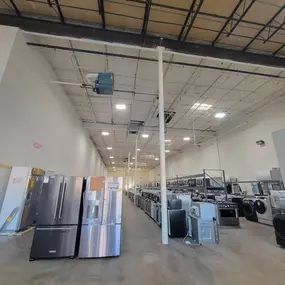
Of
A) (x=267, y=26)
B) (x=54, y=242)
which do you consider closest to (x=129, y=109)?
(x=267, y=26)

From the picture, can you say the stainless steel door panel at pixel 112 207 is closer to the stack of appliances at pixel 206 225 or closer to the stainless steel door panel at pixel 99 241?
the stainless steel door panel at pixel 99 241

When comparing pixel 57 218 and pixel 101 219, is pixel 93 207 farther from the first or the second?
pixel 57 218

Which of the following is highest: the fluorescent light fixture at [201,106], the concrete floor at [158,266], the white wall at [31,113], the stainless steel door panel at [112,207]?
the fluorescent light fixture at [201,106]

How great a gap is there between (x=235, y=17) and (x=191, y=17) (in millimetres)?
1188

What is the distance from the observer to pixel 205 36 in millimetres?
5129

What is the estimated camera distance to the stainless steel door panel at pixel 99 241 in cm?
315

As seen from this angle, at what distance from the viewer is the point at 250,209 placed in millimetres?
6934

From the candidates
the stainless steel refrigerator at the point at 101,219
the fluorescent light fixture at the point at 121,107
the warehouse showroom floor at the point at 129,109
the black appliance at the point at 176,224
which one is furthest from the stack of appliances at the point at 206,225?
the fluorescent light fixture at the point at 121,107

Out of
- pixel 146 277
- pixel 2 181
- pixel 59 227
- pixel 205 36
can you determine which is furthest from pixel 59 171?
pixel 205 36

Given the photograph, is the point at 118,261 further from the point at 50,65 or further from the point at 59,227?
the point at 50,65

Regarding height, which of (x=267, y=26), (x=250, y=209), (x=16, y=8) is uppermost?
(x=16, y=8)

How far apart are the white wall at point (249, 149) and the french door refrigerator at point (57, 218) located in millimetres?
8312

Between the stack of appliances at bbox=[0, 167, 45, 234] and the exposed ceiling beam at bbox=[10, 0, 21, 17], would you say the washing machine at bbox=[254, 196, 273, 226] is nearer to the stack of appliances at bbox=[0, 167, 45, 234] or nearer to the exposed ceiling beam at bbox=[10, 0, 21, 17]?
the stack of appliances at bbox=[0, 167, 45, 234]

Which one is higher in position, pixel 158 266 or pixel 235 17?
pixel 235 17
